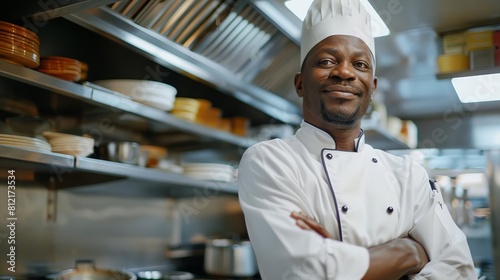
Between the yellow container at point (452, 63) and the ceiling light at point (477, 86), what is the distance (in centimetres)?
16

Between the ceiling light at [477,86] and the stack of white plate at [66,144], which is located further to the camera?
the ceiling light at [477,86]

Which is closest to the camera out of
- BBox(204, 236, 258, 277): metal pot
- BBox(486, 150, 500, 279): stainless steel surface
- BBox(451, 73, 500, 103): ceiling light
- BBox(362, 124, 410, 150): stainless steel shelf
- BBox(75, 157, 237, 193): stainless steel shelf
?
BBox(75, 157, 237, 193): stainless steel shelf

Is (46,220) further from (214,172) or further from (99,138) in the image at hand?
(214,172)

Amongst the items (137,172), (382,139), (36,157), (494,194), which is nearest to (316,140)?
(36,157)

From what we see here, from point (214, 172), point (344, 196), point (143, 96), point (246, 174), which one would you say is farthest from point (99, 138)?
point (344, 196)

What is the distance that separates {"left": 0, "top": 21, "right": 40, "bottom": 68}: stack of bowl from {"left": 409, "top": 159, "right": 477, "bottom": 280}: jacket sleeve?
4.94 ft

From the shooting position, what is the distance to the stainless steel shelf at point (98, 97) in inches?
70.4

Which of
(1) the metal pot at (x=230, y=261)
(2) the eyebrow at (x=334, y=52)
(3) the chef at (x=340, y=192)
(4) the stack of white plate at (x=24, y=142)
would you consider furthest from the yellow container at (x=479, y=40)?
(4) the stack of white plate at (x=24, y=142)

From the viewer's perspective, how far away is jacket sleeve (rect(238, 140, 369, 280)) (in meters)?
1.09

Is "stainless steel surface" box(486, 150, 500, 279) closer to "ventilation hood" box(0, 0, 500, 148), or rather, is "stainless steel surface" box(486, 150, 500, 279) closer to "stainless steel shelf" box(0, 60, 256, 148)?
"ventilation hood" box(0, 0, 500, 148)

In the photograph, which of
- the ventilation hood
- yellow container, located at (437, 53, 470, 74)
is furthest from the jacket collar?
yellow container, located at (437, 53, 470, 74)

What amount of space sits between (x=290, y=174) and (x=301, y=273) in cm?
28

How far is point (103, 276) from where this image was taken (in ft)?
7.70

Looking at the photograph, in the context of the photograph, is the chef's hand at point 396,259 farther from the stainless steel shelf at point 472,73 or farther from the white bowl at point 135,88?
the white bowl at point 135,88
